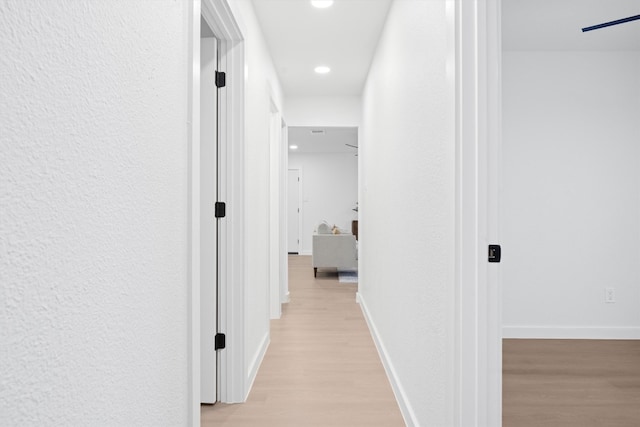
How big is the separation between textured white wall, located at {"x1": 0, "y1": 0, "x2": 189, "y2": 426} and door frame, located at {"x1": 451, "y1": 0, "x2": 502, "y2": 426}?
0.89 meters

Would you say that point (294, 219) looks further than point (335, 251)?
Yes

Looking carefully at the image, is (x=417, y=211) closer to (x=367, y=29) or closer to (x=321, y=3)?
(x=321, y=3)

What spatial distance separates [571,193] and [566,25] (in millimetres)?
1383

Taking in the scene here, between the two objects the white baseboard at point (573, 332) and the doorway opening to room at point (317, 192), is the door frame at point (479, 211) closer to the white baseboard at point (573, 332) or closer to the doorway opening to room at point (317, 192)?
the white baseboard at point (573, 332)

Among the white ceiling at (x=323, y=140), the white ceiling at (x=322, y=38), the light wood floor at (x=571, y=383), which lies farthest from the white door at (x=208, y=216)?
the white ceiling at (x=323, y=140)

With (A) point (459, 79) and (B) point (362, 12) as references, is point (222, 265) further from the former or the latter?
(B) point (362, 12)

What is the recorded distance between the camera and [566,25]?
2998 millimetres

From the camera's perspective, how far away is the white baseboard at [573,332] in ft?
11.3

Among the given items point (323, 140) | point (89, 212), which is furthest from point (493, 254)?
point (323, 140)

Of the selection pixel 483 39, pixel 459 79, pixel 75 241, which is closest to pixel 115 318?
pixel 75 241

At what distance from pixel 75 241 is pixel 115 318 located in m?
0.22

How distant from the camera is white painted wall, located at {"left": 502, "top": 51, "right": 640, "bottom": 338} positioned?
3439mm

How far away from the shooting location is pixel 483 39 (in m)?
1.25

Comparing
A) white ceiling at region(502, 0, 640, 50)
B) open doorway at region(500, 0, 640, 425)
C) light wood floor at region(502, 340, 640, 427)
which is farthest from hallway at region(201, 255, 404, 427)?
white ceiling at region(502, 0, 640, 50)
